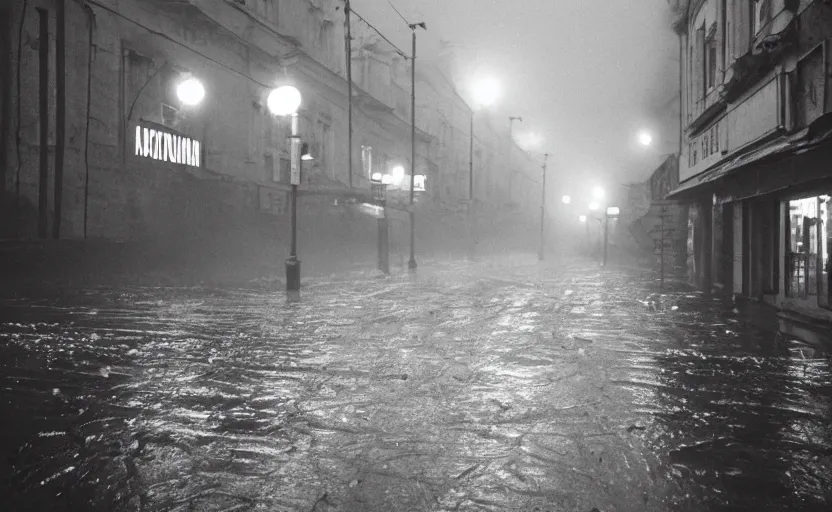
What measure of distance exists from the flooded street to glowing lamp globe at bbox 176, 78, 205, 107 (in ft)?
41.1

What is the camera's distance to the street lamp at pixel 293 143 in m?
13.1

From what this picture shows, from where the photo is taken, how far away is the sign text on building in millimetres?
17067

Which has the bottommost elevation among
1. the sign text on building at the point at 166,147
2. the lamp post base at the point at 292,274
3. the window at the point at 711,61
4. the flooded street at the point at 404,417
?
the flooded street at the point at 404,417

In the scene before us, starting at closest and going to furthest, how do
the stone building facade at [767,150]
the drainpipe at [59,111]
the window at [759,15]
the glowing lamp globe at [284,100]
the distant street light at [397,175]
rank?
the stone building facade at [767,150] → the window at [759,15] → the glowing lamp globe at [284,100] → the drainpipe at [59,111] → the distant street light at [397,175]

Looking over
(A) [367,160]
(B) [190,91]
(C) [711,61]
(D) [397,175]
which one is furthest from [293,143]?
(A) [367,160]

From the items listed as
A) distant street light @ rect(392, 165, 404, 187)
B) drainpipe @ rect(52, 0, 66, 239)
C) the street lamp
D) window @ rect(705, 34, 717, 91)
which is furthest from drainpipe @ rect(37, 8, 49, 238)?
distant street light @ rect(392, 165, 404, 187)

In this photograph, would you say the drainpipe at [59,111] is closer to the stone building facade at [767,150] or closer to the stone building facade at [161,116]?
the stone building facade at [161,116]

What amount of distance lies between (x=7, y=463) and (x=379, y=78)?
122 feet

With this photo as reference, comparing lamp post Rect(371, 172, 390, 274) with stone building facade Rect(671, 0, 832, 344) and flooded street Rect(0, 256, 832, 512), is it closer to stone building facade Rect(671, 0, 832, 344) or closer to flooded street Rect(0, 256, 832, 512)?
stone building facade Rect(671, 0, 832, 344)

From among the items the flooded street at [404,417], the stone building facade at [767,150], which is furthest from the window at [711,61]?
the flooded street at [404,417]

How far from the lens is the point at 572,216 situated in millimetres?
101562

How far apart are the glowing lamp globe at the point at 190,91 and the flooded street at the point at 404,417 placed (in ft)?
41.1

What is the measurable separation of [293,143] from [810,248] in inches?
451

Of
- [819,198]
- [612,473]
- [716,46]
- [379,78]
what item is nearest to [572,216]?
[379,78]
